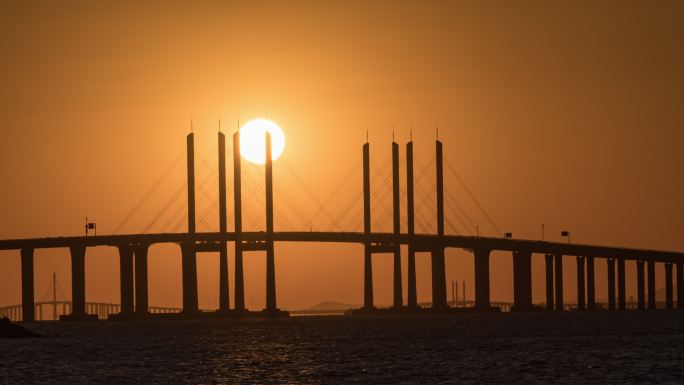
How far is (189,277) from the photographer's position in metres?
186

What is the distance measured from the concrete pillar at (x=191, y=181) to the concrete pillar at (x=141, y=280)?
34.8ft

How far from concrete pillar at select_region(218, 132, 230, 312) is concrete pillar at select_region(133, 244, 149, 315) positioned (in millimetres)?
10432

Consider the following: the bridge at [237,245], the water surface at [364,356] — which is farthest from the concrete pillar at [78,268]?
the water surface at [364,356]

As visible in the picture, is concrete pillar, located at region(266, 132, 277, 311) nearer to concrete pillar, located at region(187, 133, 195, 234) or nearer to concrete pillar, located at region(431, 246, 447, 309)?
concrete pillar, located at region(187, 133, 195, 234)

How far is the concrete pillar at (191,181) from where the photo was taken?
17725 centimetres

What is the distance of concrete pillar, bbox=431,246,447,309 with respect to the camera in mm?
188875

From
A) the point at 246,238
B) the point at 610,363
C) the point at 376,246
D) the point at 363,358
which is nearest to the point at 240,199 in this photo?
the point at 246,238

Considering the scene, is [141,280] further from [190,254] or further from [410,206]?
[410,206]

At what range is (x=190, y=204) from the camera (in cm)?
17725

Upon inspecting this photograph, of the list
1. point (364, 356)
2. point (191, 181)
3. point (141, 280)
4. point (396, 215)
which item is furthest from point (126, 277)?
point (364, 356)

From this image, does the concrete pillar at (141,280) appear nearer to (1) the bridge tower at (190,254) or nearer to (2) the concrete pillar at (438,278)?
(1) the bridge tower at (190,254)

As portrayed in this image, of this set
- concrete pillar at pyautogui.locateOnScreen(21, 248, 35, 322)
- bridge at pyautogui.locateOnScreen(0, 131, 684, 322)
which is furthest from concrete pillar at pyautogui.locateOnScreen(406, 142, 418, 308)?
concrete pillar at pyautogui.locateOnScreen(21, 248, 35, 322)

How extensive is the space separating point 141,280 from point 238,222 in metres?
18.1

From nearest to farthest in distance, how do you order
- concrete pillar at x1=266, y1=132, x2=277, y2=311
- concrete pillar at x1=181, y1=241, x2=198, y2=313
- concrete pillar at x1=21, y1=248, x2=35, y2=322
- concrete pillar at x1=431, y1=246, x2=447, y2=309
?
concrete pillar at x1=266, y1=132, x2=277, y2=311
concrete pillar at x1=181, y1=241, x2=198, y2=313
concrete pillar at x1=21, y1=248, x2=35, y2=322
concrete pillar at x1=431, y1=246, x2=447, y2=309
